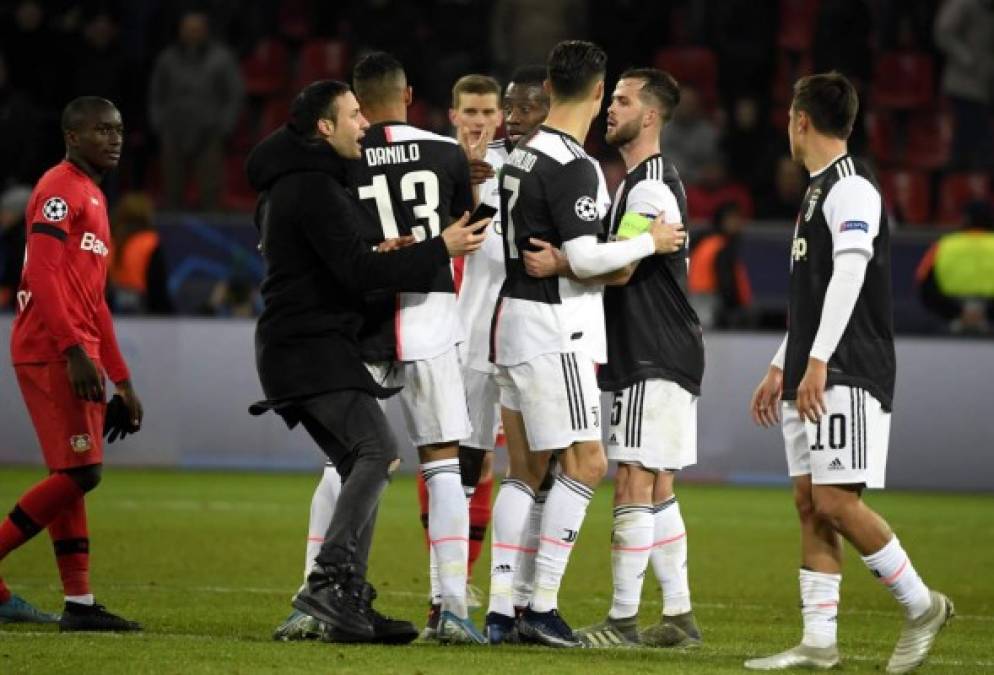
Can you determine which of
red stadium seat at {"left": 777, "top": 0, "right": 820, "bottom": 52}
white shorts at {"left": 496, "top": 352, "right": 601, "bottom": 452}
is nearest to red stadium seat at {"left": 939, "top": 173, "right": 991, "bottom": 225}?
red stadium seat at {"left": 777, "top": 0, "right": 820, "bottom": 52}

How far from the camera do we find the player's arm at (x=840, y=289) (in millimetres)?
7227

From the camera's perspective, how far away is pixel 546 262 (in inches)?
306

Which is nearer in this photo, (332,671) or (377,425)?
(332,671)

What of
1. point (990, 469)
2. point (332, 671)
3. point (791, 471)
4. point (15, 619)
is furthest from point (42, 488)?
point (990, 469)

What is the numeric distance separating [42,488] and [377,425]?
183cm

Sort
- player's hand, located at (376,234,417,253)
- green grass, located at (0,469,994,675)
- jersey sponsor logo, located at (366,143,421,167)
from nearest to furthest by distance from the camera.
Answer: green grass, located at (0,469,994,675)
player's hand, located at (376,234,417,253)
jersey sponsor logo, located at (366,143,421,167)

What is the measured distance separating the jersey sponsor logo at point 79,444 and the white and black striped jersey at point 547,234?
1963mm

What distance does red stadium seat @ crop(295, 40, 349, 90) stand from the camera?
849 inches

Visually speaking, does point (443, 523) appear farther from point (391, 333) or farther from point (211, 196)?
point (211, 196)

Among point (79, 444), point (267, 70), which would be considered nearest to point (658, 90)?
point (79, 444)

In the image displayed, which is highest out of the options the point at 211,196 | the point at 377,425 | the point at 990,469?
the point at 211,196

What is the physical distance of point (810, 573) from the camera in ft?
24.3

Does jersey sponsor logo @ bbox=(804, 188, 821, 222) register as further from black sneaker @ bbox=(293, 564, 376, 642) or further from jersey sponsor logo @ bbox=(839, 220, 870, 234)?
black sneaker @ bbox=(293, 564, 376, 642)

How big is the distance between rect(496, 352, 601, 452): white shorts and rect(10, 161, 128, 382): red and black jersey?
83.6 inches
